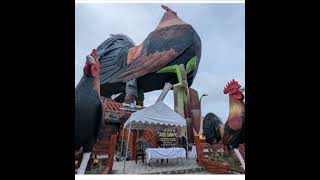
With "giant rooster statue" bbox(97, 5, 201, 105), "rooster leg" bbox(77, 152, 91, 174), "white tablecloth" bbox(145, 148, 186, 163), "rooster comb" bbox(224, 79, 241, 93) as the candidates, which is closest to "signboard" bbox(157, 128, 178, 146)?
"white tablecloth" bbox(145, 148, 186, 163)

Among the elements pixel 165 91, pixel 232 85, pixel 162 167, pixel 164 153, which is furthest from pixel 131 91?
pixel 232 85

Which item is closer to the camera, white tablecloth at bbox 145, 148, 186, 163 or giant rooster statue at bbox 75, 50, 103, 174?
giant rooster statue at bbox 75, 50, 103, 174

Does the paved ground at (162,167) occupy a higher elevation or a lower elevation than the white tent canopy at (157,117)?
lower

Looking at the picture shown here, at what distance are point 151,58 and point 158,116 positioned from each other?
1137 mm

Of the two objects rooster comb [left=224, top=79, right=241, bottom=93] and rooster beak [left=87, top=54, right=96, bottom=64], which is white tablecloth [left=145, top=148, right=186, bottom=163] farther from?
rooster beak [left=87, top=54, right=96, bottom=64]

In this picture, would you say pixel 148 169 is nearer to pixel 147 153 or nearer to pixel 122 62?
pixel 147 153

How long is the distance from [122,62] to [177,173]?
2.28 m

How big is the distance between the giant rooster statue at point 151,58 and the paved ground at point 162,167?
3.71 ft

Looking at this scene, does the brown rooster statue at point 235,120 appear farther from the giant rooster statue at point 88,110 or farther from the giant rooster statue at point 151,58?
the giant rooster statue at point 88,110

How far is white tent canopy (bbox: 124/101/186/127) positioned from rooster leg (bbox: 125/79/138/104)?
510mm

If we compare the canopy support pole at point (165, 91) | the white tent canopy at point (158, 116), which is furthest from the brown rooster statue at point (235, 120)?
the canopy support pole at point (165, 91)

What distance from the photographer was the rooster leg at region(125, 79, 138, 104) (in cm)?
712

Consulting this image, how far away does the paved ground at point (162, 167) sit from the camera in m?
6.58

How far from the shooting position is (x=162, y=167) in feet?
22.0
